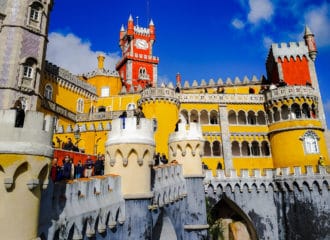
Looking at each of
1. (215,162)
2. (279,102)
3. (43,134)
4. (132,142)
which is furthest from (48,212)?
(279,102)

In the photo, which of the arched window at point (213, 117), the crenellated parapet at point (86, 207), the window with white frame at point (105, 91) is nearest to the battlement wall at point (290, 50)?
the arched window at point (213, 117)

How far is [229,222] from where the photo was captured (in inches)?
1184

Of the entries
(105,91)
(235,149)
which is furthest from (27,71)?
(235,149)

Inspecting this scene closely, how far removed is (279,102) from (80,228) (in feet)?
102

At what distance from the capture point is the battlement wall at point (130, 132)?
9.64m

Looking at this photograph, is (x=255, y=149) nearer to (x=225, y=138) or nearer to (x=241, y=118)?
(x=241, y=118)

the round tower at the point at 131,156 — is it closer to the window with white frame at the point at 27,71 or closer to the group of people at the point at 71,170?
the group of people at the point at 71,170

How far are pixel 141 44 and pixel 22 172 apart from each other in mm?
55906

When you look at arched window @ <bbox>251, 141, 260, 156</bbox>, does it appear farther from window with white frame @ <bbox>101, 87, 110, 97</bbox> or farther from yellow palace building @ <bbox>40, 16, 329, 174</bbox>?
window with white frame @ <bbox>101, 87, 110, 97</bbox>

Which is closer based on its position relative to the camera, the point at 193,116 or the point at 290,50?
the point at 193,116

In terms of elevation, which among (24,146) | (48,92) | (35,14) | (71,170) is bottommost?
(71,170)

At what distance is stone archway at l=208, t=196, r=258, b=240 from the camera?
28500 mm

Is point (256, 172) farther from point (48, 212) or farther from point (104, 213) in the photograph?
point (48, 212)

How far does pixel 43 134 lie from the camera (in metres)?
5.75
